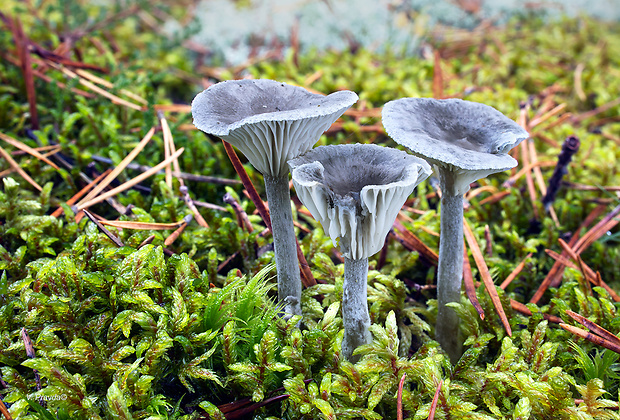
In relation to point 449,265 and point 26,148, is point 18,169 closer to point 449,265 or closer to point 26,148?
point 26,148

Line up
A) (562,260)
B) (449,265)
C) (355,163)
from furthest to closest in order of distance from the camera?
(562,260) → (449,265) → (355,163)

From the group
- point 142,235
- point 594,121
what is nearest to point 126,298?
point 142,235

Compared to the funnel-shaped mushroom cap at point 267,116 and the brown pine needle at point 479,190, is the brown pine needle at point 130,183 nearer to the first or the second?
the funnel-shaped mushroom cap at point 267,116

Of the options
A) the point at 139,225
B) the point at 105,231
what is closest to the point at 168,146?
the point at 139,225

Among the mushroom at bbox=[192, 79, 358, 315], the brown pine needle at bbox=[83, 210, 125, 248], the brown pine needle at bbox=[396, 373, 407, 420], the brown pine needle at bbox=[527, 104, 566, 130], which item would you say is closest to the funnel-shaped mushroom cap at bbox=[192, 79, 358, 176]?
the mushroom at bbox=[192, 79, 358, 315]

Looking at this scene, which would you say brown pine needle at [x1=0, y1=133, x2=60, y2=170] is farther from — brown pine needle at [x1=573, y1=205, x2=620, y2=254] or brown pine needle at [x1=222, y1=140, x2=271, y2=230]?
brown pine needle at [x1=573, y1=205, x2=620, y2=254]

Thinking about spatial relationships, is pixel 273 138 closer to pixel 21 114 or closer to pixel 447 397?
pixel 447 397

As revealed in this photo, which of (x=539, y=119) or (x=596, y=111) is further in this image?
(x=596, y=111)
